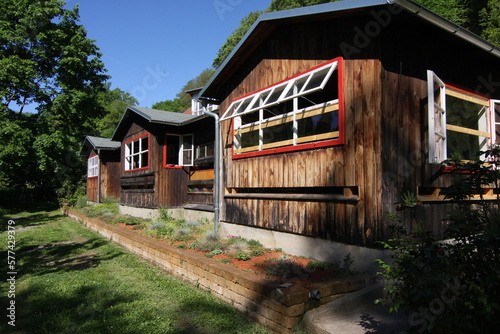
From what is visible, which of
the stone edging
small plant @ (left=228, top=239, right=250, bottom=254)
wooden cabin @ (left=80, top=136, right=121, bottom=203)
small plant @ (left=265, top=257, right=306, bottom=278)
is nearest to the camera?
the stone edging

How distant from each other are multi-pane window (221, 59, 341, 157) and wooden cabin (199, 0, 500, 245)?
3cm

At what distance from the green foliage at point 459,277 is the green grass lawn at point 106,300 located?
2007mm

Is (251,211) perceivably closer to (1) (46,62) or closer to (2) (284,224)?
(2) (284,224)

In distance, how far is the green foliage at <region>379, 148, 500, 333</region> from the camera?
1.91 metres

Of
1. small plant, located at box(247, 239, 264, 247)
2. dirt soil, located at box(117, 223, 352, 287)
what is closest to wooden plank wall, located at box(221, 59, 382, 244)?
small plant, located at box(247, 239, 264, 247)

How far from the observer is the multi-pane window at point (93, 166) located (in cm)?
1953

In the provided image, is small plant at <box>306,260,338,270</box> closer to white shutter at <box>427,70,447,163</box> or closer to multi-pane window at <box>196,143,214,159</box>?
white shutter at <box>427,70,447,163</box>

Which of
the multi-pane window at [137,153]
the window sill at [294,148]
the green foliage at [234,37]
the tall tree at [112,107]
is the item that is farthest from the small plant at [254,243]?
the tall tree at [112,107]

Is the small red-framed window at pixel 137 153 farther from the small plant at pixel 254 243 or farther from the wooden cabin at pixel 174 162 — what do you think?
the small plant at pixel 254 243

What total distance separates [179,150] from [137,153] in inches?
84.6

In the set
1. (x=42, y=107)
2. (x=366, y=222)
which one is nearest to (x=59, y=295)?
(x=366, y=222)

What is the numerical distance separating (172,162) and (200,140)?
1394 mm

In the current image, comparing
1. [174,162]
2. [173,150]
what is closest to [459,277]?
[174,162]

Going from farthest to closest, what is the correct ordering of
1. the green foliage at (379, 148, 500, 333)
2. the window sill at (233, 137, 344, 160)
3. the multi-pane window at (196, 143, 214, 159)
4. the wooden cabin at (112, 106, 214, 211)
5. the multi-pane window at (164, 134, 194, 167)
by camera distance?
1. the multi-pane window at (164, 134, 194, 167)
2. the wooden cabin at (112, 106, 214, 211)
3. the multi-pane window at (196, 143, 214, 159)
4. the window sill at (233, 137, 344, 160)
5. the green foliage at (379, 148, 500, 333)
